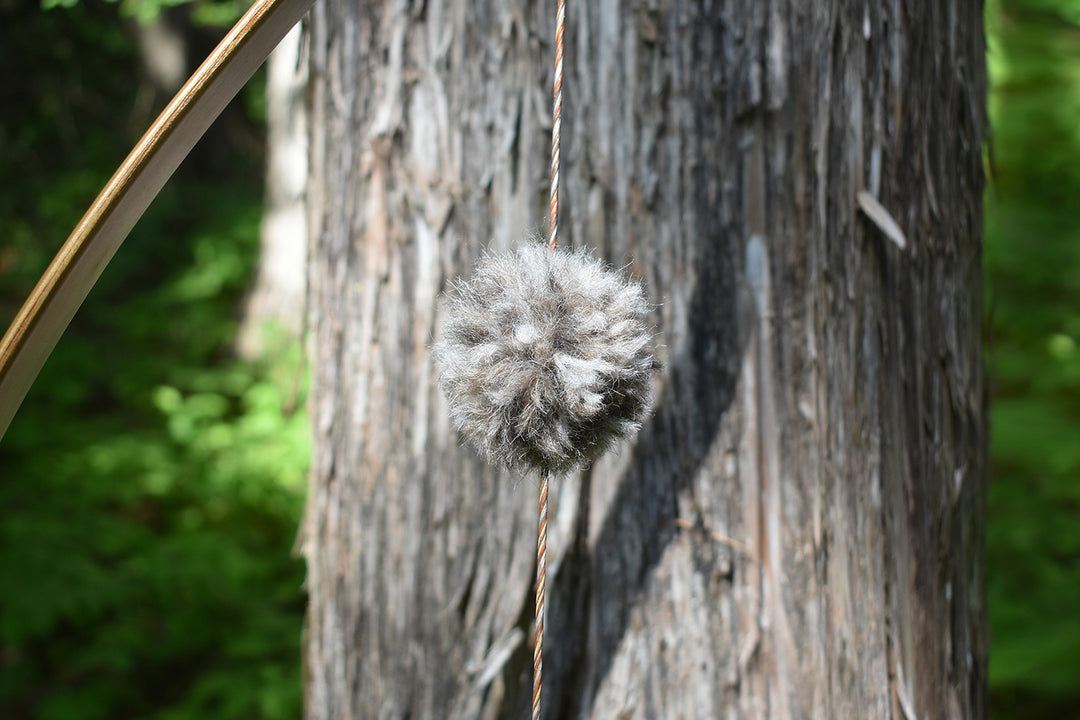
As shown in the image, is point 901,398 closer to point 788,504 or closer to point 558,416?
point 788,504

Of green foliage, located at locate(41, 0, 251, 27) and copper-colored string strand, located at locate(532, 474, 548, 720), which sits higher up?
green foliage, located at locate(41, 0, 251, 27)

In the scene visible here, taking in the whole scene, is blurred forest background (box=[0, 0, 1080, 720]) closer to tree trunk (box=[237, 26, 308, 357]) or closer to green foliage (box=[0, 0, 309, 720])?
green foliage (box=[0, 0, 309, 720])

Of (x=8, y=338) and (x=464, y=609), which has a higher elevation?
(x=8, y=338)

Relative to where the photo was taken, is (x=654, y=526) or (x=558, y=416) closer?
(x=558, y=416)

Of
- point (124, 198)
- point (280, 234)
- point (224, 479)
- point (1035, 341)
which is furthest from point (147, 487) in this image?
point (1035, 341)

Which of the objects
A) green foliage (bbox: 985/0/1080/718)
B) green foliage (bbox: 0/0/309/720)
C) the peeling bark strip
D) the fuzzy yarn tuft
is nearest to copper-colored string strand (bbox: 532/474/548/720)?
the fuzzy yarn tuft

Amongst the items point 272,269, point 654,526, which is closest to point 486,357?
point 654,526

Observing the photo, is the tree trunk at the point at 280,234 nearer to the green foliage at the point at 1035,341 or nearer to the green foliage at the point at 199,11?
the green foliage at the point at 199,11
